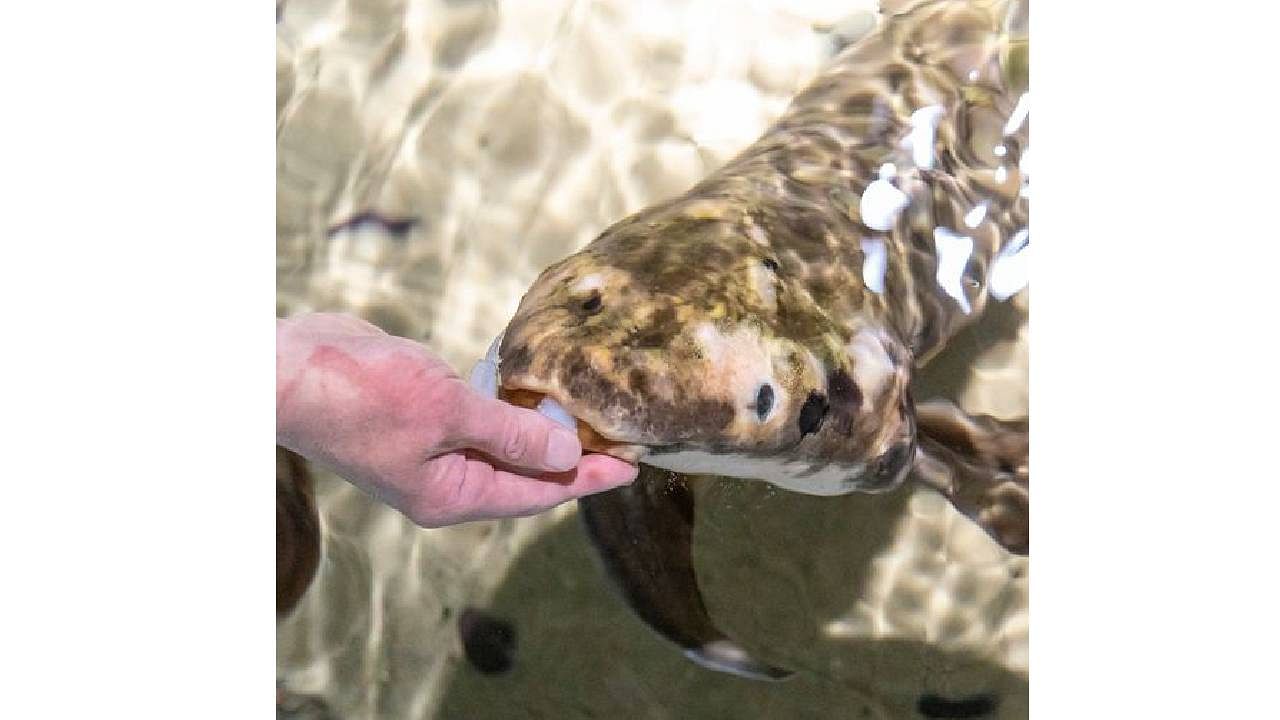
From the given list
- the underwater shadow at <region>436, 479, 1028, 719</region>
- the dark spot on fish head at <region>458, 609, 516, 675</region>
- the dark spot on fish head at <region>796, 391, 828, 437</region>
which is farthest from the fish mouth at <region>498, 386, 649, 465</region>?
the dark spot on fish head at <region>458, 609, 516, 675</region>

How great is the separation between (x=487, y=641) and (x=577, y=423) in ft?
6.20

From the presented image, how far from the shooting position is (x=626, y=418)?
2.38 m

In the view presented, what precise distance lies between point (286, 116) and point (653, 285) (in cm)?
190

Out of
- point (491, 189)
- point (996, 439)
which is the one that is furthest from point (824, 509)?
point (491, 189)

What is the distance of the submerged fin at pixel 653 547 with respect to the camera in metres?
3.32

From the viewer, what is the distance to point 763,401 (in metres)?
2.55

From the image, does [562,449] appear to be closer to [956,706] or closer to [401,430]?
[401,430]

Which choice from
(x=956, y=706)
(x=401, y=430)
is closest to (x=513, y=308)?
(x=401, y=430)

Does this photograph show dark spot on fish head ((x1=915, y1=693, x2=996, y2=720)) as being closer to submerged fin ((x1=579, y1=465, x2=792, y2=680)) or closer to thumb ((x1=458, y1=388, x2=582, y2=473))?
submerged fin ((x1=579, y1=465, x2=792, y2=680))

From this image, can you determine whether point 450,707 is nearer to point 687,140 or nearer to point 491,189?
point 491,189

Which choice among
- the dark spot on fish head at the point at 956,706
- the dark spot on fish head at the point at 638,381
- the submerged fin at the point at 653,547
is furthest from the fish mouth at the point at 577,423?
the dark spot on fish head at the point at 956,706

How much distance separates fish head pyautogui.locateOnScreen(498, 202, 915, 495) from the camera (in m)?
2.40

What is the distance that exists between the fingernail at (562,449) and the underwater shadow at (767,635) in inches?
56.4

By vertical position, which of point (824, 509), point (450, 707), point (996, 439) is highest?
point (996, 439)
